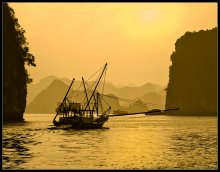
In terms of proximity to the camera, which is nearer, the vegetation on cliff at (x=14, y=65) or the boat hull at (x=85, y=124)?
the boat hull at (x=85, y=124)

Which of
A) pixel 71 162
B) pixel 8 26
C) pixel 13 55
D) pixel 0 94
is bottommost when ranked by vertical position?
pixel 71 162

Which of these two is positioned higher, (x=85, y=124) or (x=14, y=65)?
(x=14, y=65)

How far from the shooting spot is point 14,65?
12669 cm

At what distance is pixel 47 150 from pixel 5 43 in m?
83.6

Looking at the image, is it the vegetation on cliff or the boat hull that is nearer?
the boat hull

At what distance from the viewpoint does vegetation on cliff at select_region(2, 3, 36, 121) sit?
402 ft

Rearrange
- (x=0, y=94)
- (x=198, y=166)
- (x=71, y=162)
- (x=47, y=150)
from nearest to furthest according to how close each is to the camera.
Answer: (x=198, y=166) → (x=71, y=162) → (x=47, y=150) → (x=0, y=94)

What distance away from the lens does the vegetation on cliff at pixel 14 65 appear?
12244 cm

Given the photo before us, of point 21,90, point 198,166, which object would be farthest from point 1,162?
point 21,90

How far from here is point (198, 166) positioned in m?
35.9

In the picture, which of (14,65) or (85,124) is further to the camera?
(14,65)

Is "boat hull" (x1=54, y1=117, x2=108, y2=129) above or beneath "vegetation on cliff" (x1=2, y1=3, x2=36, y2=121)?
beneath

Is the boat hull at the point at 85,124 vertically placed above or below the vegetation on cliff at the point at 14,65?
below

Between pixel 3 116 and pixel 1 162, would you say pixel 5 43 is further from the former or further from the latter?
pixel 1 162
